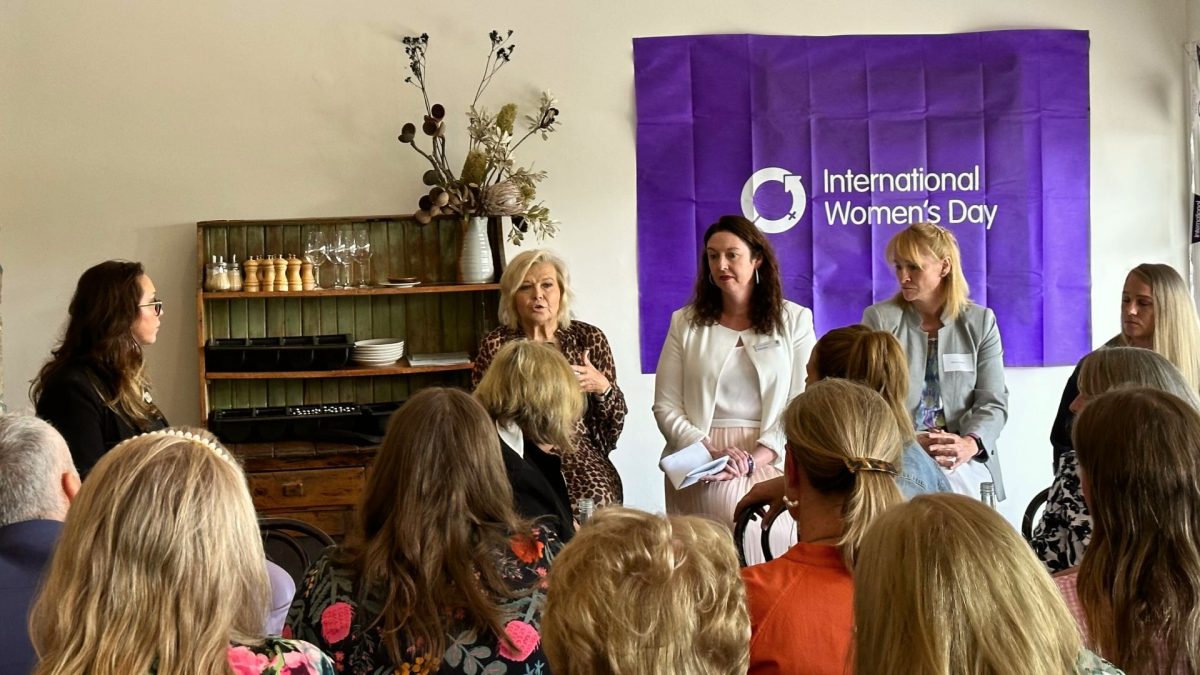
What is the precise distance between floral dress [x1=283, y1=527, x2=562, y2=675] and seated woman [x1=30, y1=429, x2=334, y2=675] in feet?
1.30

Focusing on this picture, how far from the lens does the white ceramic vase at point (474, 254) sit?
16.7 feet

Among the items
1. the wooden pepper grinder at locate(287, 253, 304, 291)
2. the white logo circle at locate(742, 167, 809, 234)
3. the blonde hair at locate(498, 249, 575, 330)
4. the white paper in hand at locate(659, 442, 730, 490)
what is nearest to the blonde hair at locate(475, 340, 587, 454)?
the white paper in hand at locate(659, 442, 730, 490)

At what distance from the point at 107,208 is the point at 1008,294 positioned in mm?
4203

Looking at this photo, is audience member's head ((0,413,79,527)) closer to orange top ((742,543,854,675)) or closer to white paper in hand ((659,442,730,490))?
orange top ((742,543,854,675))

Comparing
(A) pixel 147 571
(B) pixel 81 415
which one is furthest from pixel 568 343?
(A) pixel 147 571

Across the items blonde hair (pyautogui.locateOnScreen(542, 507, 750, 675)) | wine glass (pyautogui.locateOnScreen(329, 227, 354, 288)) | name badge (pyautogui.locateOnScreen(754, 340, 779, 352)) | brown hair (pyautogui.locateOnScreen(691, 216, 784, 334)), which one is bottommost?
blonde hair (pyautogui.locateOnScreen(542, 507, 750, 675))

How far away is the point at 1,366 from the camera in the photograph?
5.07m

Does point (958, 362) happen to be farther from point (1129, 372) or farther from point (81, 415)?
point (81, 415)

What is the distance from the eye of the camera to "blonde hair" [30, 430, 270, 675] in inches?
54.5

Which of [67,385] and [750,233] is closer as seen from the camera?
[67,385]

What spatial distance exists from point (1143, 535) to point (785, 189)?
3917 millimetres

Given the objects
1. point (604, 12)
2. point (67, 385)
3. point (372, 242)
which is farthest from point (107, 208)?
point (604, 12)

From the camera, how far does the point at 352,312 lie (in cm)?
532

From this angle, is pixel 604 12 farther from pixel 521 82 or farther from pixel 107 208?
pixel 107 208
